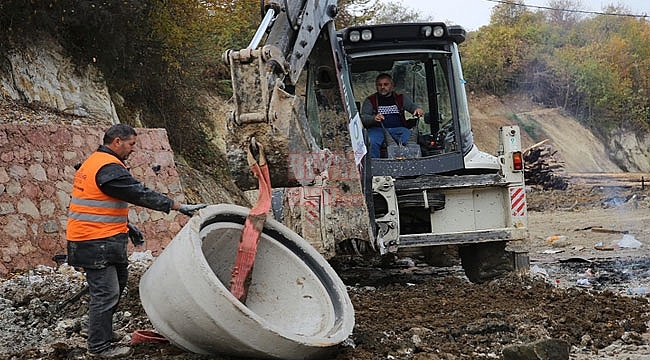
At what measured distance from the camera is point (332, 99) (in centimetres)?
742

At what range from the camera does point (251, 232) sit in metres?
5.35

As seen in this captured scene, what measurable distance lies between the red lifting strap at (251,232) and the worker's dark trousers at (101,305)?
2.51 ft

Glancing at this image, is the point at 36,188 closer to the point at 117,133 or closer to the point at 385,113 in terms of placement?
the point at 385,113

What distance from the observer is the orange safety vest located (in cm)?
531

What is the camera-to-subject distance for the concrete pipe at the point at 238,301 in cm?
448

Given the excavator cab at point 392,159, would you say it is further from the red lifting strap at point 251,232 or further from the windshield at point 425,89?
the red lifting strap at point 251,232

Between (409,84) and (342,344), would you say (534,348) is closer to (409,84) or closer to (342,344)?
(342,344)

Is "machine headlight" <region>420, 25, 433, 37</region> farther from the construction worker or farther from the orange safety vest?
the orange safety vest

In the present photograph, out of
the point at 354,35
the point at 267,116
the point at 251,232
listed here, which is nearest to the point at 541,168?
the point at 354,35

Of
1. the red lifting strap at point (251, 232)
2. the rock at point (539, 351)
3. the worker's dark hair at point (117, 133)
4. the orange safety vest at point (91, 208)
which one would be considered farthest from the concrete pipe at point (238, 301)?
the rock at point (539, 351)

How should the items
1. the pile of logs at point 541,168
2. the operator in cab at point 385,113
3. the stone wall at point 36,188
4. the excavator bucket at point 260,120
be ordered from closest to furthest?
the excavator bucket at point 260,120, the operator in cab at point 385,113, the stone wall at point 36,188, the pile of logs at point 541,168

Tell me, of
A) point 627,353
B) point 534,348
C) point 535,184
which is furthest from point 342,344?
point 535,184

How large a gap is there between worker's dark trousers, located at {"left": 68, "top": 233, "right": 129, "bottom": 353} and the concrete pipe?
1.44ft

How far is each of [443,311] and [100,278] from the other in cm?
272
